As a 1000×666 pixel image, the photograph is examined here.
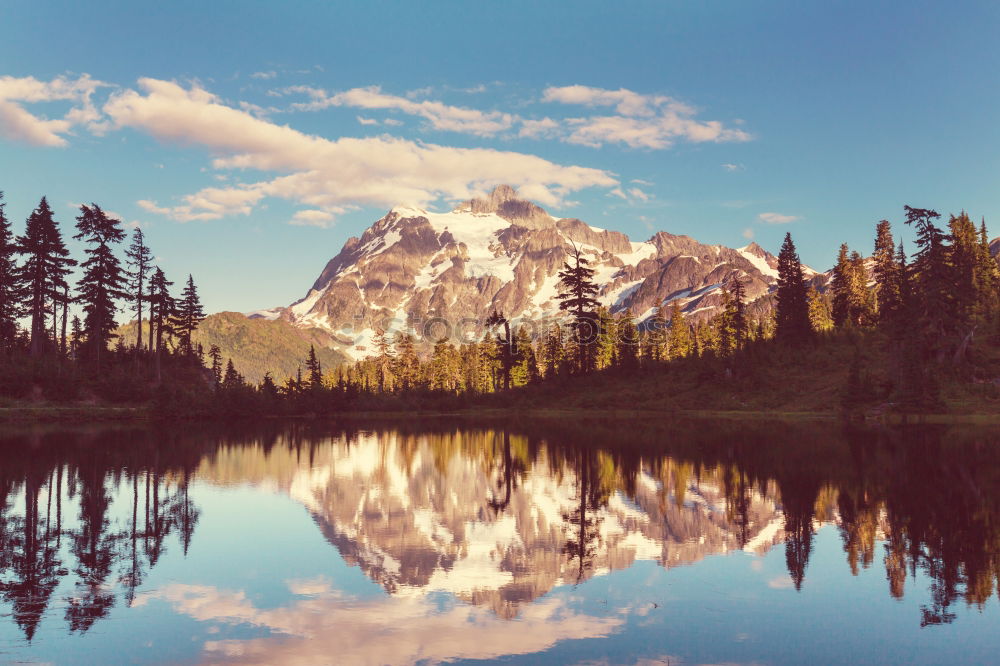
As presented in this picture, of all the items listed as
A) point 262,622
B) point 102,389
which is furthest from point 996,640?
point 102,389

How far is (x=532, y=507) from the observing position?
2378 centimetres

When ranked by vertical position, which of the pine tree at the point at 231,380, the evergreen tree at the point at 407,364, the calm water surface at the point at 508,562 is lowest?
the calm water surface at the point at 508,562

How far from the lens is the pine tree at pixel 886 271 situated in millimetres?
95125

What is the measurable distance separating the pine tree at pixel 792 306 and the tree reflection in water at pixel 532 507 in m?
48.6

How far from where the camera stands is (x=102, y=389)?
70875mm

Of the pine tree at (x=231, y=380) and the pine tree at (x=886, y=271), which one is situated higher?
the pine tree at (x=886, y=271)

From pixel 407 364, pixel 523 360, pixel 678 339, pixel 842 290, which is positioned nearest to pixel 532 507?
pixel 523 360

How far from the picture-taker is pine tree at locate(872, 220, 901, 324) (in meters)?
95.1

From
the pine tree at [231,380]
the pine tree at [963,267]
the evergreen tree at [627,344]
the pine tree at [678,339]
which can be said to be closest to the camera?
the pine tree at [963,267]

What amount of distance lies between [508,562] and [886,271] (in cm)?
10747

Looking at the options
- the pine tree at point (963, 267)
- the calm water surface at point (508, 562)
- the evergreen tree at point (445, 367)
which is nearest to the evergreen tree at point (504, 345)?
the evergreen tree at point (445, 367)

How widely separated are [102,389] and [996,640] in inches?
2984

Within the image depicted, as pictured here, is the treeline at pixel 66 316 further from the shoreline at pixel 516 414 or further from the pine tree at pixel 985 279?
the pine tree at pixel 985 279

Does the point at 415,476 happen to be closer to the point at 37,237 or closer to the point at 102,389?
the point at 102,389
